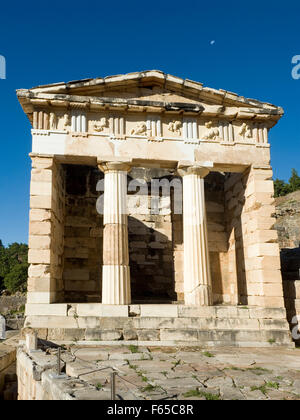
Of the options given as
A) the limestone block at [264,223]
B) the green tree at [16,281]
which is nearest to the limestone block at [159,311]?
the limestone block at [264,223]

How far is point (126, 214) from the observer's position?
11953 millimetres

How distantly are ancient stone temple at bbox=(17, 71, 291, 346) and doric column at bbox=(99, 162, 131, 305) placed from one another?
0.10 feet

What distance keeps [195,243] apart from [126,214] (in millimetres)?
2211

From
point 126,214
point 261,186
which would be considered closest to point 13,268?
point 126,214

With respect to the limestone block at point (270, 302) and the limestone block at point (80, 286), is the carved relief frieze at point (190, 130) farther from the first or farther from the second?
the limestone block at point (80, 286)

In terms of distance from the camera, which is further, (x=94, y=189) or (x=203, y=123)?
(x=94, y=189)

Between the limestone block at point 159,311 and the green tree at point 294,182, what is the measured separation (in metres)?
40.6

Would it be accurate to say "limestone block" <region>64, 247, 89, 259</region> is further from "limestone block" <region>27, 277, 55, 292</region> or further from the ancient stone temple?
"limestone block" <region>27, 277, 55, 292</region>

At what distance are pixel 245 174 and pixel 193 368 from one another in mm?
7482

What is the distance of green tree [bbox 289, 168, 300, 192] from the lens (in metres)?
48.2

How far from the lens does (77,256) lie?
14336mm

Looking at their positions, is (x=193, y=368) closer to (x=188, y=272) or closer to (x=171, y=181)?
(x=188, y=272)

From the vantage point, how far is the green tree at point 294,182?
158ft

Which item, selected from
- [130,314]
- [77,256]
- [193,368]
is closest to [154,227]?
[77,256]
